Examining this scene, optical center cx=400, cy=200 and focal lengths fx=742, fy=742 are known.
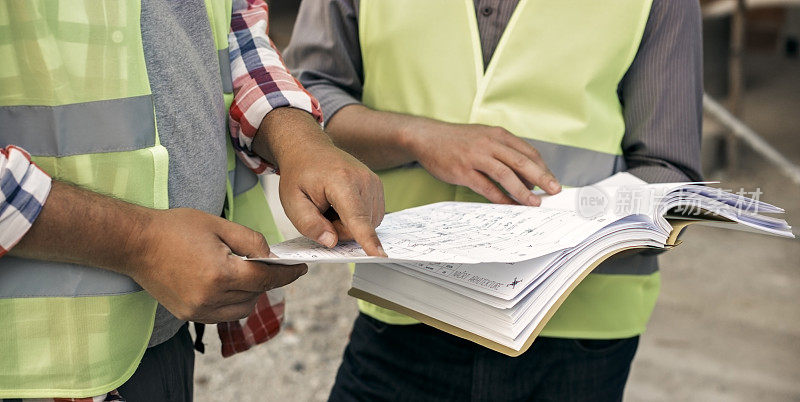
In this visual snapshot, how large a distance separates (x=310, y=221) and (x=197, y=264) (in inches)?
6.4

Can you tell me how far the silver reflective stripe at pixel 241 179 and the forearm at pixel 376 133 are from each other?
0.23m

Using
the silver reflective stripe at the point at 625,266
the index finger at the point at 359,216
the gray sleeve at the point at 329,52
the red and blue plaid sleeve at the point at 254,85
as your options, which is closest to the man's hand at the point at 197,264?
the index finger at the point at 359,216

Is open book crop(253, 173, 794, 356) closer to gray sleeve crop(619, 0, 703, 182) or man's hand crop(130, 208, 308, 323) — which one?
man's hand crop(130, 208, 308, 323)

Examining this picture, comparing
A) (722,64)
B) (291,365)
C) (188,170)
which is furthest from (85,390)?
(722,64)

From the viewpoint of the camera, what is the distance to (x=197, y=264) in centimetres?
81

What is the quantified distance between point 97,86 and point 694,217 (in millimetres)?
806

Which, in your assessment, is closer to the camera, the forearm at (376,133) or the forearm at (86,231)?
the forearm at (86,231)

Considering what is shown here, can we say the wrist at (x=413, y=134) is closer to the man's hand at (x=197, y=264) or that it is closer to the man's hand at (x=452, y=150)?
the man's hand at (x=452, y=150)

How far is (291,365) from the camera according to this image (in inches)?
114

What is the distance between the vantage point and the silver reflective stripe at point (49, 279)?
808 mm

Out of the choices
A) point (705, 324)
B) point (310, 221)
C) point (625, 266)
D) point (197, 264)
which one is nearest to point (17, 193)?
point (197, 264)

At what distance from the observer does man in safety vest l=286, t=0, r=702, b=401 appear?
1225 mm

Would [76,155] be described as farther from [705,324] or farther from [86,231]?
[705,324]

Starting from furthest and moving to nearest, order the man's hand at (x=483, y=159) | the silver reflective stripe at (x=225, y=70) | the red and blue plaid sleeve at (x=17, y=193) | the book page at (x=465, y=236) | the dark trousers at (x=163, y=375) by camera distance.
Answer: the man's hand at (x=483, y=159) < the silver reflective stripe at (x=225, y=70) < the dark trousers at (x=163, y=375) < the book page at (x=465, y=236) < the red and blue plaid sleeve at (x=17, y=193)
